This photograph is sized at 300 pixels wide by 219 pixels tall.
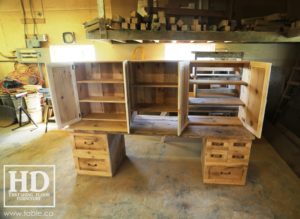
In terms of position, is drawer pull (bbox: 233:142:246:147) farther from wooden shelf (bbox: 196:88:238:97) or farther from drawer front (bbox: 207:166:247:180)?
wooden shelf (bbox: 196:88:238:97)

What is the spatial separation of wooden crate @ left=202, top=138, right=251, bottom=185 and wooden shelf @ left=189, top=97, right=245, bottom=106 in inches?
19.7

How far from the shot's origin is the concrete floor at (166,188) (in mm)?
1769

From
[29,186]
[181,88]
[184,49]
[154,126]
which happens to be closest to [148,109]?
[154,126]

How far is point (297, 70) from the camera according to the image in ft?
10.6

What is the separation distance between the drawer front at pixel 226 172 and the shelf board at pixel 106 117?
1.23 m

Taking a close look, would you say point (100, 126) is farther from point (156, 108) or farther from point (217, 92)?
point (217, 92)

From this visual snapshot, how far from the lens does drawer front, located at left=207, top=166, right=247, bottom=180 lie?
2039 mm

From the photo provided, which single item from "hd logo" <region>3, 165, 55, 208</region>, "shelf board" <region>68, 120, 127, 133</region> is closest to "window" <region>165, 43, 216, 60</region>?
"shelf board" <region>68, 120, 127, 133</region>

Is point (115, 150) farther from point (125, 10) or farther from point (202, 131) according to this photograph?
point (125, 10)

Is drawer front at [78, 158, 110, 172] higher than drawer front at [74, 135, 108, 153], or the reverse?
drawer front at [74, 135, 108, 153]

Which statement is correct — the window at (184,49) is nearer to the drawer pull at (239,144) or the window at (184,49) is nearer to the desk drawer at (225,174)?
the drawer pull at (239,144)

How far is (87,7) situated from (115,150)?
3.10 meters

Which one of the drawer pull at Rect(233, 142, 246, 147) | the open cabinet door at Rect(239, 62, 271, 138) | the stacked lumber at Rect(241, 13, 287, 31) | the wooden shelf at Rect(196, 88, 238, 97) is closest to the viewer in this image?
the open cabinet door at Rect(239, 62, 271, 138)

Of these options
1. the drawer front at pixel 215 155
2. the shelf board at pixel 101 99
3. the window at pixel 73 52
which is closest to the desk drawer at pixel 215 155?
the drawer front at pixel 215 155
